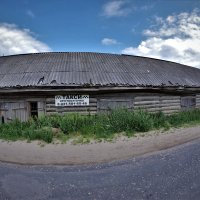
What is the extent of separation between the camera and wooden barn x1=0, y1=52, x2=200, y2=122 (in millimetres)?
12469

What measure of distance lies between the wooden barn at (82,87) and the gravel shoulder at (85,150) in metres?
4.22

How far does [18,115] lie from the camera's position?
500 inches

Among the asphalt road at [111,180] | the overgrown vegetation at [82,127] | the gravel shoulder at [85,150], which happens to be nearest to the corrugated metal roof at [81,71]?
the overgrown vegetation at [82,127]

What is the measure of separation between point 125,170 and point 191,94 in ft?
43.7

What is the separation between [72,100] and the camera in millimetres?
12391

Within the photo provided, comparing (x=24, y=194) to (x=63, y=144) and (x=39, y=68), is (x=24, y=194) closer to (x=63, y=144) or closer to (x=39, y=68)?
(x=63, y=144)

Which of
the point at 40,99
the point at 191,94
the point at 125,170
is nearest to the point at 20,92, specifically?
the point at 40,99

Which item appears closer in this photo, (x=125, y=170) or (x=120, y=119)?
(x=125, y=170)

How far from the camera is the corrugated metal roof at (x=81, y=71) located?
43.7ft

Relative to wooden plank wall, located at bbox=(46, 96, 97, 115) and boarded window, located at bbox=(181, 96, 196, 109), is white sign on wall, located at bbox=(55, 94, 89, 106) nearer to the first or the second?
wooden plank wall, located at bbox=(46, 96, 97, 115)

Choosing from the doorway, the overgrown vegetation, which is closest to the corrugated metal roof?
the doorway

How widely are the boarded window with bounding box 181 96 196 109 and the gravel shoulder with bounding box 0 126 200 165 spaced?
762 cm

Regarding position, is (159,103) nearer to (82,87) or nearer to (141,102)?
(141,102)

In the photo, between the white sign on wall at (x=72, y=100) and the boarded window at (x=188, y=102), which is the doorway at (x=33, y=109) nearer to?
the white sign on wall at (x=72, y=100)
